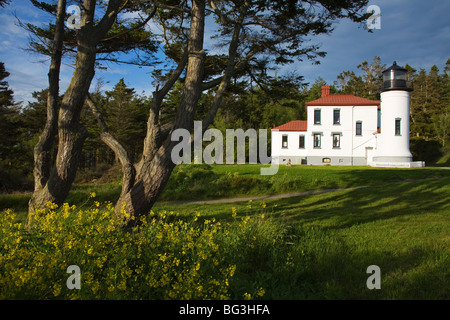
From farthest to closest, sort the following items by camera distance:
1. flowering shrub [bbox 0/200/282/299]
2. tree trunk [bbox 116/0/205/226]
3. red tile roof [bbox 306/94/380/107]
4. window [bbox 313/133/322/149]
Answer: window [bbox 313/133/322/149]
red tile roof [bbox 306/94/380/107]
tree trunk [bbox 116/0/205/226]
flowering shrub [bbox 0/200/282/299]

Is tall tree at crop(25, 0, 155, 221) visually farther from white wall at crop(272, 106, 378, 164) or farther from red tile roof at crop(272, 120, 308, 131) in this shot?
red tile roof at crop(272, 120, 308, 131)

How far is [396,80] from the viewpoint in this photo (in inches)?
1096

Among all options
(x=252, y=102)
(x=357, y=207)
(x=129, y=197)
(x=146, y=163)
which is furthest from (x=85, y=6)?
(x=357, y=207)

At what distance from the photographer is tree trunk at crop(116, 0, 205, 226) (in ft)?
20.5

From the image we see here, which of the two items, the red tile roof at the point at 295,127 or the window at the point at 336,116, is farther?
the red tile roof at the point at 295,127

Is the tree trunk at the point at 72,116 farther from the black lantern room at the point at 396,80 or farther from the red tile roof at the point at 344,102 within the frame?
the red tile roof at the point at 344,102

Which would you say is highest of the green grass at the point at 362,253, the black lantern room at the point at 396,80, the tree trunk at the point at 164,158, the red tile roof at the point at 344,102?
the black lantern room at the point at 396,80

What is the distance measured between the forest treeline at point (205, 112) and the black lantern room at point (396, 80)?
8.29 metres

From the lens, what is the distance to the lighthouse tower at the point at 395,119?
2781 centimetres

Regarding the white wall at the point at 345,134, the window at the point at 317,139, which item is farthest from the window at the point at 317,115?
the window at the point at 317,139

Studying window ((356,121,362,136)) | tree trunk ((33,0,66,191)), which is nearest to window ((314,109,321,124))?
window ((356,121,362,136))

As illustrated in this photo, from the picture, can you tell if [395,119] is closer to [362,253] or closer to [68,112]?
[362,253]

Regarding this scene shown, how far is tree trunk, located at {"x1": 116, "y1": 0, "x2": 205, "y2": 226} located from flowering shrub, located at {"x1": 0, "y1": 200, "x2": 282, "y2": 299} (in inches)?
63.8

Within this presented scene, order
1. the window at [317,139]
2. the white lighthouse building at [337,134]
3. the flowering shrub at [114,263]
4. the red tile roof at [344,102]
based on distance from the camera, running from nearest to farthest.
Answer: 1. the flowering shrub at [114,263]
2. the white lighthouse building at [337,134]
3. the red tile roof at [344,102]
4. the window at [317,139]
